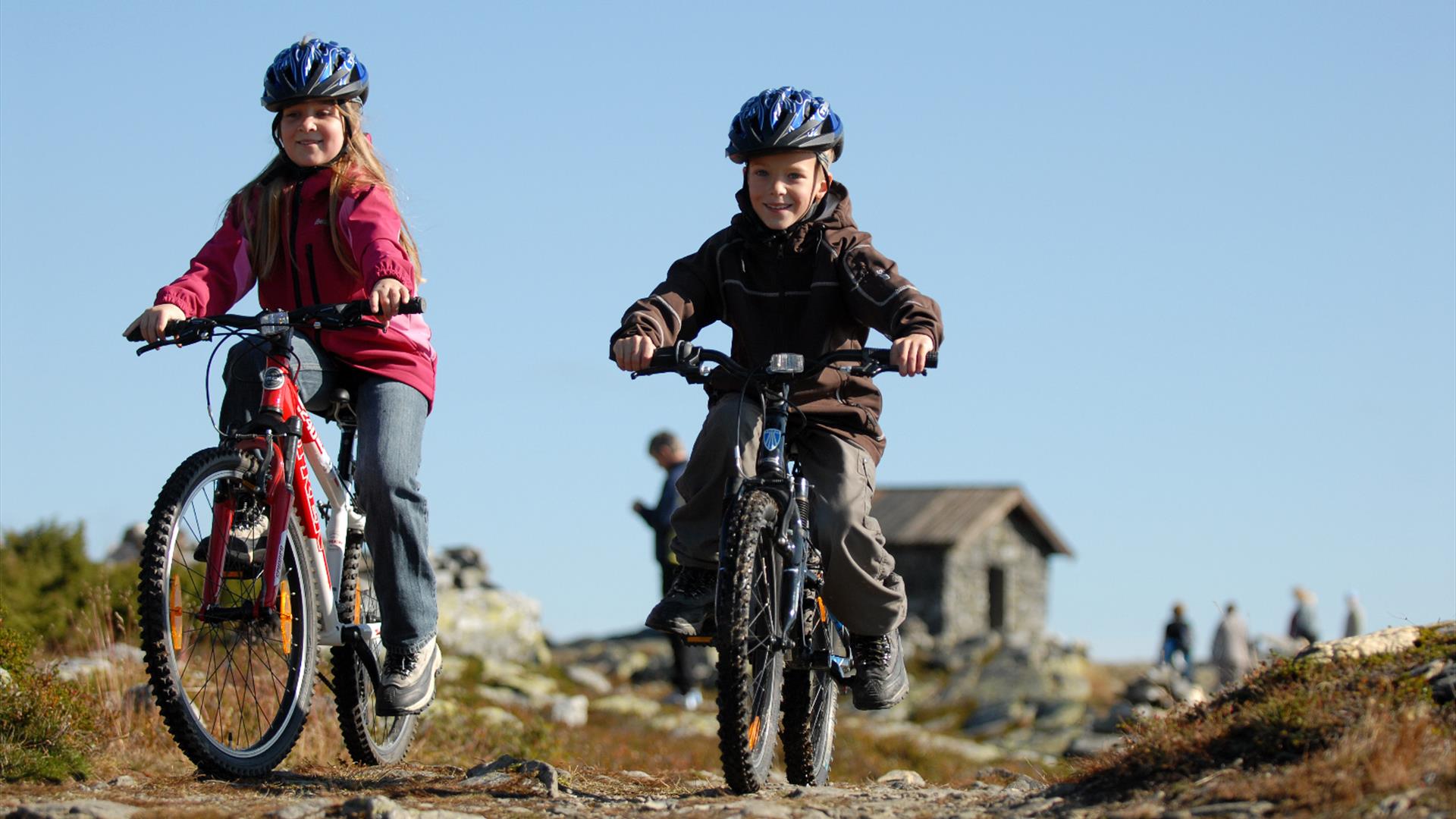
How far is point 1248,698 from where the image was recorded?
4773 mm

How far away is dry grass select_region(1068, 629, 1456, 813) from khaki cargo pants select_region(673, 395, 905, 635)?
0.96m

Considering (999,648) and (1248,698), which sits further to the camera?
(999,648)

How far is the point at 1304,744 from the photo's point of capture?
4176mm

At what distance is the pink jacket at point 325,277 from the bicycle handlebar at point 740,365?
91cm

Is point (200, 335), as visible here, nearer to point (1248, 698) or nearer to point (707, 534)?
point (707, 534)

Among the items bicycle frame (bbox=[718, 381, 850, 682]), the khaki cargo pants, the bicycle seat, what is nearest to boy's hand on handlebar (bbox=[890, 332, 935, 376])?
bicycle frame (bbox=[718, 381, 850, 682])

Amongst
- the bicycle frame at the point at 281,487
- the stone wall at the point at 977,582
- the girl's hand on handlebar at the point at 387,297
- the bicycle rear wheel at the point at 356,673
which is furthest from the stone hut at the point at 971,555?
the girl's hand on handlebar at the point at 387,297

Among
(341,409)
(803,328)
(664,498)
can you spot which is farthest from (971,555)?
(341,409)

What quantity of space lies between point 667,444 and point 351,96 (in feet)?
26.4

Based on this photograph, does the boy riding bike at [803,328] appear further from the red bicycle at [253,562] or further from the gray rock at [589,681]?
the gray rock at [589,681]

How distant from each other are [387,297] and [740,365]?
1109mm

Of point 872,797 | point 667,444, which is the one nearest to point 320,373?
point 872,797

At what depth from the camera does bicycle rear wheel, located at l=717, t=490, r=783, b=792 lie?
4766 millimetres

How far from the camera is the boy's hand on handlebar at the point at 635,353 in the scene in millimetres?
5152
